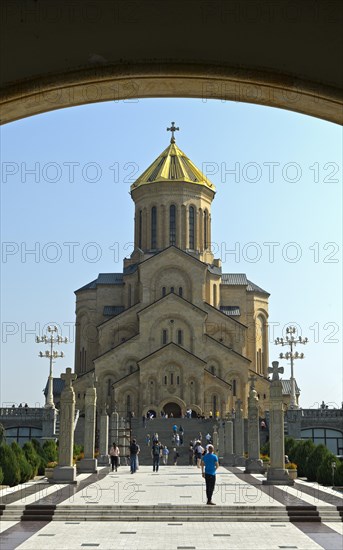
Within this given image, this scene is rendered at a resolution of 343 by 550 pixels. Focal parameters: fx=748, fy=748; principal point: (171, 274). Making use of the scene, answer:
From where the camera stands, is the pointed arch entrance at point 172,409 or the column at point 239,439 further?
the pointed arch entrance at point 172,409

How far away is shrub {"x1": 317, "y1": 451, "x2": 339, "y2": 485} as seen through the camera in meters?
20.5

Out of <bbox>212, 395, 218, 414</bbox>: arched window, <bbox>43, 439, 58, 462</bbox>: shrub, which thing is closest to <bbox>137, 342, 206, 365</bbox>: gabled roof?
<bbox>212, 395, 218, 414</bbox>: arched window

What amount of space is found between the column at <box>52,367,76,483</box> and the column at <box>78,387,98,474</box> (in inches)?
153

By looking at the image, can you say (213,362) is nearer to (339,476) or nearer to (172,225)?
(172,225)

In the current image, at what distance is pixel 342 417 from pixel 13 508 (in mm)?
32008

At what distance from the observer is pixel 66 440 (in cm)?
1930

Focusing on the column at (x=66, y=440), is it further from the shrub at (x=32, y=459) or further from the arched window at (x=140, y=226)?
the arched window at (x=140, y=226)

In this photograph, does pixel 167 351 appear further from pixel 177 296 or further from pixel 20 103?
pixel 20 103

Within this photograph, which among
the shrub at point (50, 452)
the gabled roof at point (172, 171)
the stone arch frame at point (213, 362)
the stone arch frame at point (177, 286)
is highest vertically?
the gabled roof at point (172, 171)

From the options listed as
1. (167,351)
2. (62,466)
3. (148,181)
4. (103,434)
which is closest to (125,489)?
(62,466)

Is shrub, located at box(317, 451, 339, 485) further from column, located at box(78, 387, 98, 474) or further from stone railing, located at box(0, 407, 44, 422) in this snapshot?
stone railing, located at box(0, 407, 44, 422)

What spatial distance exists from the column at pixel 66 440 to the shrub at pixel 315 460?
735cm

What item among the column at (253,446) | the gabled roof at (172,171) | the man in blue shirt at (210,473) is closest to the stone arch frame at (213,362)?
the gabled roof at (172,171)

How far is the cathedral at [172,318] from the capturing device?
44.0 m
